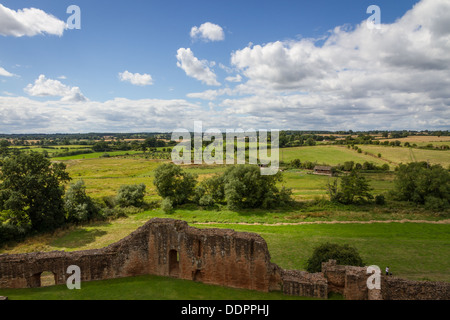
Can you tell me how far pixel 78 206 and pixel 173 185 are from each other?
13.0 m

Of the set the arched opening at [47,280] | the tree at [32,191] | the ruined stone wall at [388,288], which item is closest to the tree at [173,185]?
the tree at [32,191]

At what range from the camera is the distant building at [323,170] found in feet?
205

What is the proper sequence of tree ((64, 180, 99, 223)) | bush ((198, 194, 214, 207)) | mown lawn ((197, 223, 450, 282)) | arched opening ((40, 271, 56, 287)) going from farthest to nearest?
1. bush ((198, 194, 214, 207))
2. tree ((64, 180, 99, 223))
3. mown lawn ((197, 223, 450, 282))
4. arched opening ((40, 271, 56, 287))

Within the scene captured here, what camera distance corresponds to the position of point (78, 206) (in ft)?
103

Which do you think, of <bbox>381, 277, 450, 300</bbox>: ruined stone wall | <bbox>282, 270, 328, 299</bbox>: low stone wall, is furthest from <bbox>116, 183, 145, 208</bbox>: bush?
<bbox>381, 277, 450, 300</bbox>: ruined stone wall

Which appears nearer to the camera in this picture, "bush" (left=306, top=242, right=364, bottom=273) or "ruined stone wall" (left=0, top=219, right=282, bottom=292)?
"ruined stone wall" (left=0, top=219, right=282, bottom=292)

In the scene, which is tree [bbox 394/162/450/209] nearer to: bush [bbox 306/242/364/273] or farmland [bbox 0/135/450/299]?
farmland [bbox 0/135/450/299]

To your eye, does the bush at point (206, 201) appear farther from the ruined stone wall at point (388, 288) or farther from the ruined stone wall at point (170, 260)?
the ruined stone wall at point (388, 288)

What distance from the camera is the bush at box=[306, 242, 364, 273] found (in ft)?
53.8

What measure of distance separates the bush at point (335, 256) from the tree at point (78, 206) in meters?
27.5

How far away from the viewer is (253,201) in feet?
120

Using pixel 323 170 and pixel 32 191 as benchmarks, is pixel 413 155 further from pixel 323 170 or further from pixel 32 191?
pixel 32 191

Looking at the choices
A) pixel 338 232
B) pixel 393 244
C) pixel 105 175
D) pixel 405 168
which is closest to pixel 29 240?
pixel 338 232

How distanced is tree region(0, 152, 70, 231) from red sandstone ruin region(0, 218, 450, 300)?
1515cm
